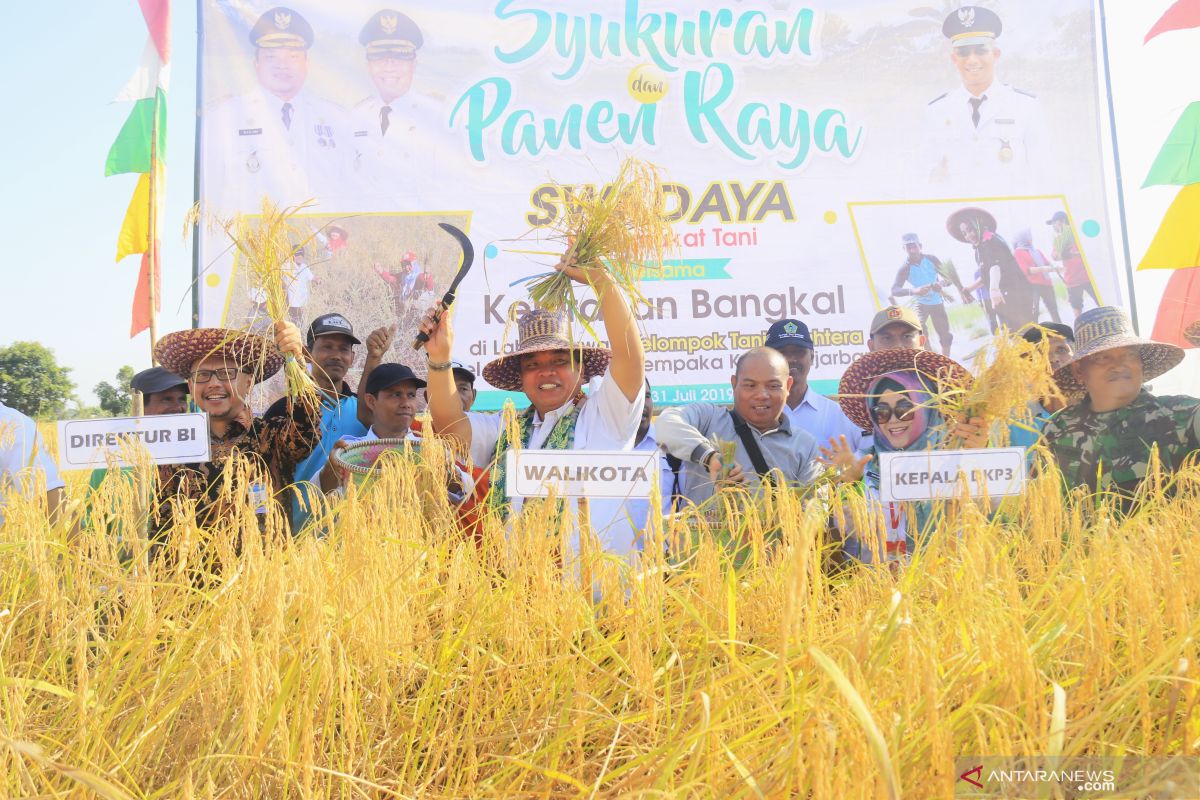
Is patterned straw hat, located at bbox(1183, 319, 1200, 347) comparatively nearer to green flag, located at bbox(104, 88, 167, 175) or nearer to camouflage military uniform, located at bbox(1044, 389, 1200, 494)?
camouflage military uniform, located at bbox(1044, 389, 1200, 494)

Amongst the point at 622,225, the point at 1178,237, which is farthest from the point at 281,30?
the point at 1178,237

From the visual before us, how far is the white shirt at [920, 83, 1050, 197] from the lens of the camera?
15.6 feet

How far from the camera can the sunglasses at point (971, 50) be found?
15.9 feet

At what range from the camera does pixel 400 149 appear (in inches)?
190

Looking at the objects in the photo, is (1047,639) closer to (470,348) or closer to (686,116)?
(470,348)

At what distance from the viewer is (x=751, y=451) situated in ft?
10.1

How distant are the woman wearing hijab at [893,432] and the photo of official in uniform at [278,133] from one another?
10.3ft

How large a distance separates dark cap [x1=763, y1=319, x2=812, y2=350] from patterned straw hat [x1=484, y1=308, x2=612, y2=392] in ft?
3.20

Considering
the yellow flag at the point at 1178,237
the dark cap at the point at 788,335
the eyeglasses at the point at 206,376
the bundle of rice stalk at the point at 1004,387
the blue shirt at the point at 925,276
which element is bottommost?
the bundle of rice stalk at the point at 1004,387

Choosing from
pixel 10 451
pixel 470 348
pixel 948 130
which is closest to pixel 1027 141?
pixel 948 130

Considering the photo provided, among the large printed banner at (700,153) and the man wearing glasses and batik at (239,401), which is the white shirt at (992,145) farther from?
the man wearing glasses and batik at (239,401)

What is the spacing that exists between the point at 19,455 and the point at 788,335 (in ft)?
10.1

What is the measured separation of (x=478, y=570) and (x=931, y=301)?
11.9 feet

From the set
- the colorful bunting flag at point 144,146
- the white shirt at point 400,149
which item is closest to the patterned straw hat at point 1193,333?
the white shirt at point 400,149
